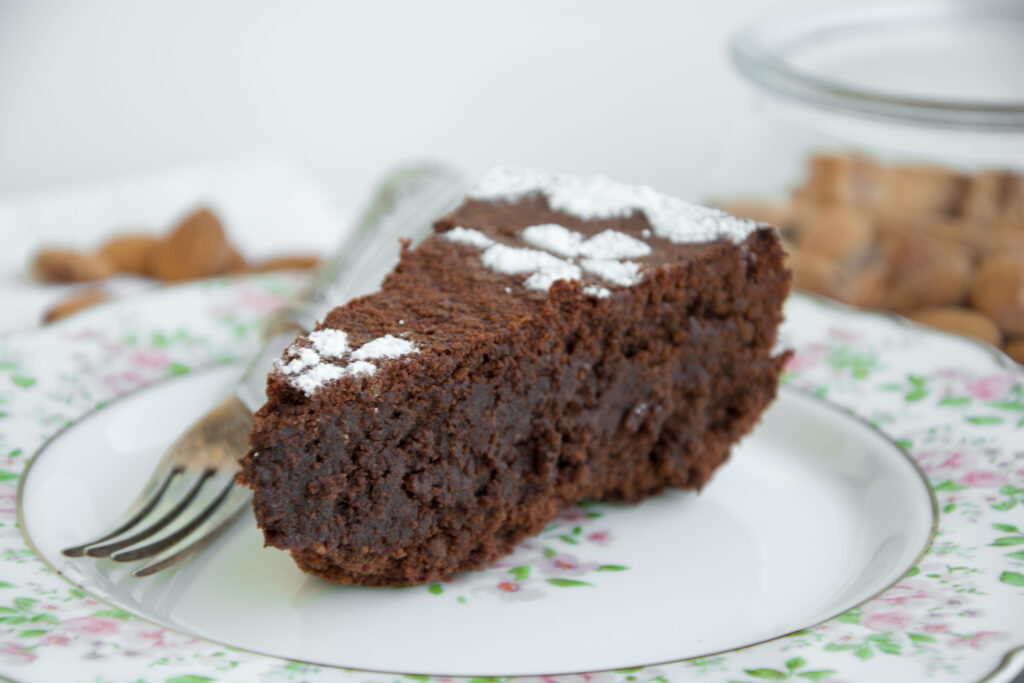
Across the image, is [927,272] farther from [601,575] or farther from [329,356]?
[329,356]

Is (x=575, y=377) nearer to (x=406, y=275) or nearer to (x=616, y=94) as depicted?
(x=406, y=275)

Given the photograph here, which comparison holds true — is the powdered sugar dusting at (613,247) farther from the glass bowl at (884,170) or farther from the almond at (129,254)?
the almond at (129,254)

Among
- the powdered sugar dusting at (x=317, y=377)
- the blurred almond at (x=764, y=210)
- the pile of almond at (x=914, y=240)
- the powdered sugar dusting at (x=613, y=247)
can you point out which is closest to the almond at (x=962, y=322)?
the pile of almond at (x=914, y=240)

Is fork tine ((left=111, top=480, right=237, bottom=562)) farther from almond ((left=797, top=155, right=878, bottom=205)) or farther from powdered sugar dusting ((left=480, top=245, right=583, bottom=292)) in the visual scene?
almond ((left=797, top=155, right=878, bottom=205))

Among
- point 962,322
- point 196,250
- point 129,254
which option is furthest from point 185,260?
point 962,322

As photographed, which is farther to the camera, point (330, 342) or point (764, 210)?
point (764, 210)

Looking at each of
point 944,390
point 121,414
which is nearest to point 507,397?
point 121,414

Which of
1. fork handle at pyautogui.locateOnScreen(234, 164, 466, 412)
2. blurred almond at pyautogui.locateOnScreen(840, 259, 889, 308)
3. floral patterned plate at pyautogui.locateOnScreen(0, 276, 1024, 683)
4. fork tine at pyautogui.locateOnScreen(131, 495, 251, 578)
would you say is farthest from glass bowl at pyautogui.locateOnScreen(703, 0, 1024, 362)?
fork tine at pyautogui.locateOnScreen(131, 495, 251, 578)
